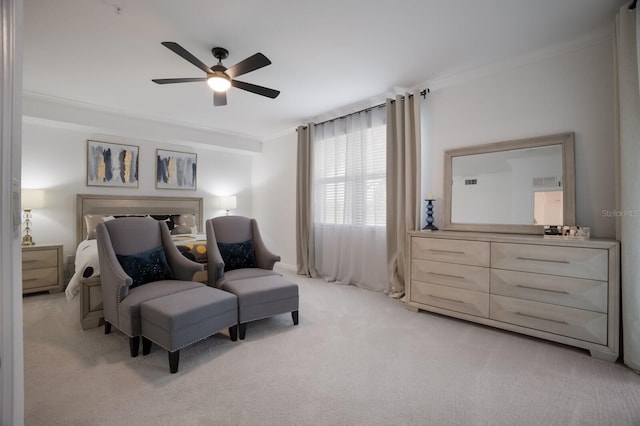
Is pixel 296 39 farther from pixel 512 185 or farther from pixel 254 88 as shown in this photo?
pixel 512 185

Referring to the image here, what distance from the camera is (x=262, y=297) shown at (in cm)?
266

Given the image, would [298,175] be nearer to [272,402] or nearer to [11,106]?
[272,402]

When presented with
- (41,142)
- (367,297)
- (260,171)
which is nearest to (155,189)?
(41,142)

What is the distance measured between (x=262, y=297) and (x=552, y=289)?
2.36 meters

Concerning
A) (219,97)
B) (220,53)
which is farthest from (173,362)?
(220,53)

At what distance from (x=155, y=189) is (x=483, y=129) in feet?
16.5

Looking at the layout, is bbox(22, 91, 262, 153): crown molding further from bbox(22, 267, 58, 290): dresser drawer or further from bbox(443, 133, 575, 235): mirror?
bbox(443, 133, 575, 235): mirror

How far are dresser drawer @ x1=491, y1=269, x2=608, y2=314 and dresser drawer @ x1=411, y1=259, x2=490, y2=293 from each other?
0.10 m

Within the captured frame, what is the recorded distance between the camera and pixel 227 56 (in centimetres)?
291

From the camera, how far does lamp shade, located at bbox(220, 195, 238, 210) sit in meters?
5.77

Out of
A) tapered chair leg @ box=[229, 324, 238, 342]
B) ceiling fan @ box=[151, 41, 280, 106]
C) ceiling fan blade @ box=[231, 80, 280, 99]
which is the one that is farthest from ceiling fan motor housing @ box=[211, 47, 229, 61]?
tapered chair leg @ box=[229, 324, 238, 342]

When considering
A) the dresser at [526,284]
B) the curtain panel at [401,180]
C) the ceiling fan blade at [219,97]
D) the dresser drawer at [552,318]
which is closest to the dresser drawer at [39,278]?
the ceiling fan blade at [219,97]

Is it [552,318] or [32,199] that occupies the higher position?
[32,199]

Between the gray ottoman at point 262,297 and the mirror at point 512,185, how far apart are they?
189cm
